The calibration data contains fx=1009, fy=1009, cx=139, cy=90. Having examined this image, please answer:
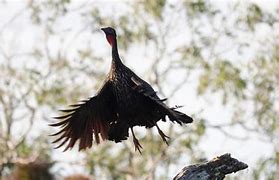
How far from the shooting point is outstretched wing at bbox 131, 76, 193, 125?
805 centimetres

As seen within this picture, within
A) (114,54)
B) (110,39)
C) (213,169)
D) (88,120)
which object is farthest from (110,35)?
(213,169)

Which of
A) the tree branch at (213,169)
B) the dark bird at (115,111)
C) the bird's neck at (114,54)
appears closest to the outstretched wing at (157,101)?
the dark bird at (115,111)

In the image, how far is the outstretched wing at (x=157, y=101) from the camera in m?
8.05

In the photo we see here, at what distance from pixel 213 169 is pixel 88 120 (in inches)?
58.3

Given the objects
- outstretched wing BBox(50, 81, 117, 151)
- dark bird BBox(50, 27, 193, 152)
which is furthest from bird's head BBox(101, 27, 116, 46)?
outstretched wing BBox(50, 81, 117, 151)

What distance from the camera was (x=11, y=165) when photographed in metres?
25.7

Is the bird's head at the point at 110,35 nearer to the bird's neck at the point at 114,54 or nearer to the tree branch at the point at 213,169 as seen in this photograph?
the bird's neck at the point at 114,54

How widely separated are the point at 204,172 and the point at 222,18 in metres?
19.8

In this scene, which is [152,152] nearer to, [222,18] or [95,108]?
[222,18]

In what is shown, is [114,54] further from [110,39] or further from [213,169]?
[213,169]

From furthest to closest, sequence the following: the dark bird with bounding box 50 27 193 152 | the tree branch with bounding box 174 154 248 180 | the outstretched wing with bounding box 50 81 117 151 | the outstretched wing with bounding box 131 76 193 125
A: the outstretched wing with bounding box 50 81 117 151 < the dark bird with bounding box 50 27 193 152 < the outstretched wing with bounding box 131 76 193 125 < the tree branch with bounding box 174 154 248 180

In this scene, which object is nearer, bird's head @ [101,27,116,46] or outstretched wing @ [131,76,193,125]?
outstretched wing @ [131,76,193,125]

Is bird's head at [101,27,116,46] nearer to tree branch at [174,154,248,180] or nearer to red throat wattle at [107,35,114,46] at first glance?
red throat wattle at [107,35,114,46]

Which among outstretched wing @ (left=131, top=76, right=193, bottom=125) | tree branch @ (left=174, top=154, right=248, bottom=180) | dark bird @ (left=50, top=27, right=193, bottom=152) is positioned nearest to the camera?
tree branch @ (left=174, top=154, right=248, bottom=180)
